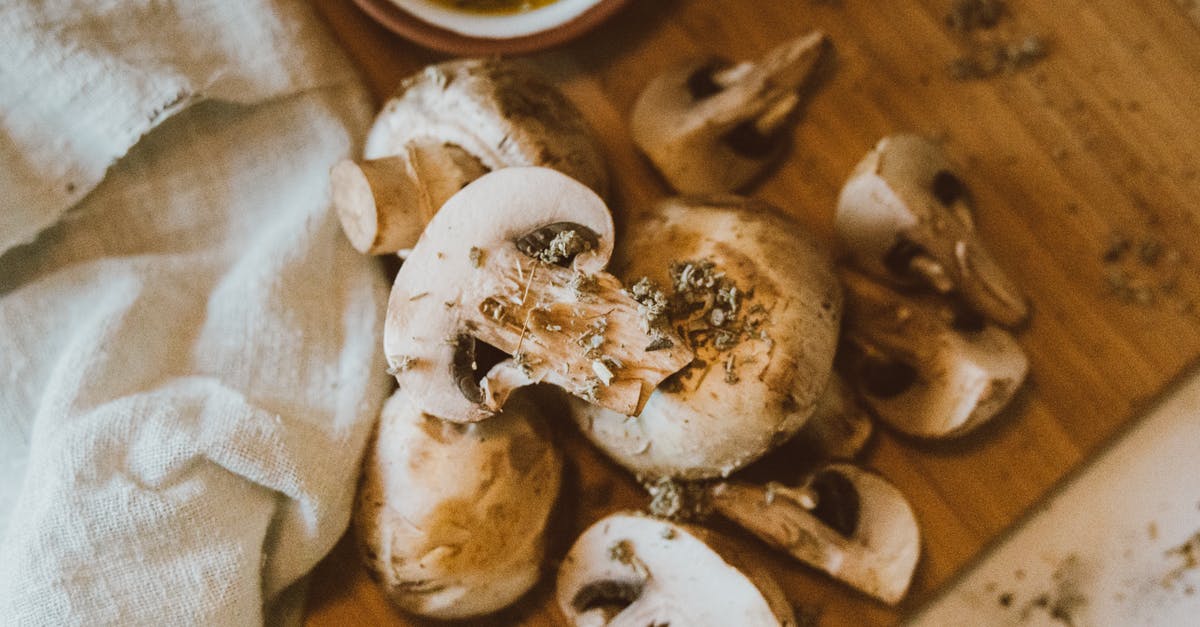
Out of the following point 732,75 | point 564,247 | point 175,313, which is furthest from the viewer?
point 732,75

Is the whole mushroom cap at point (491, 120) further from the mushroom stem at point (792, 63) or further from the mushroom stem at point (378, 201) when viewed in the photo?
the mushroom stem at point (792, 63)

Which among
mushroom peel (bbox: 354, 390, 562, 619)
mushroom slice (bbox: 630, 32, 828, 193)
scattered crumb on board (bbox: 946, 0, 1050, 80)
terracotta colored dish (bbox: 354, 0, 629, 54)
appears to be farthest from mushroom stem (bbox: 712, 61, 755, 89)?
mushroom peel (bbox: 354, 390, 562, 619)

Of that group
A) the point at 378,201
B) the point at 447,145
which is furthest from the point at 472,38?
the point at 378,201

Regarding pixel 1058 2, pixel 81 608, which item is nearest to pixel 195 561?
pixel 81 608

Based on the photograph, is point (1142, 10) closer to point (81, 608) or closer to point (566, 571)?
point (566, 571)

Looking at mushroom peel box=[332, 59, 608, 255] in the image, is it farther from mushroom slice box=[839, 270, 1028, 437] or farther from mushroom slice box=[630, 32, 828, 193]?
mushroom slice box=[839, 270, 1028, 437]

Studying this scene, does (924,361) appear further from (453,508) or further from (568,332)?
(453,508)

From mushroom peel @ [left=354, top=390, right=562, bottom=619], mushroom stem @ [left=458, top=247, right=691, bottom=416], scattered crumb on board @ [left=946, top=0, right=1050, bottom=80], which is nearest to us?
mushroom stem @ [left=458, top=247, right=691, bottom=416]
